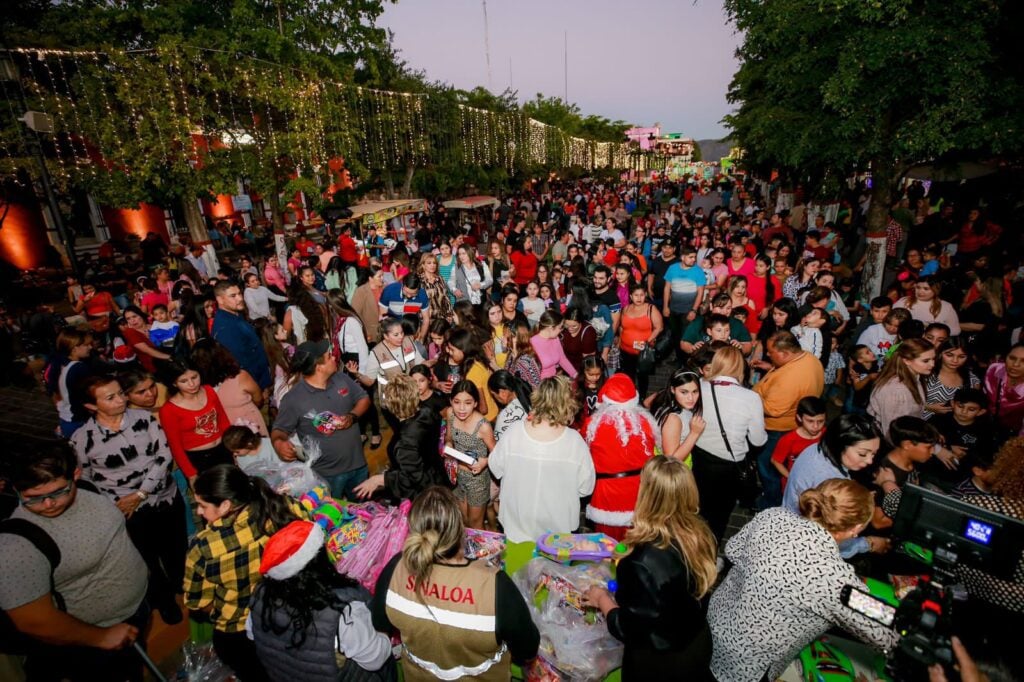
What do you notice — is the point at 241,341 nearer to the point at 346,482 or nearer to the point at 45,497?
the point at 346,482

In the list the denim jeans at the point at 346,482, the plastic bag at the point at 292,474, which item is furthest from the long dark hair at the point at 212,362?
the denim jeans at the point at 346,482

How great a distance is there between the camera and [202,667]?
3.06 m

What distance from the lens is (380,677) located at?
2.33 meters

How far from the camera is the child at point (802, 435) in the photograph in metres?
3.56

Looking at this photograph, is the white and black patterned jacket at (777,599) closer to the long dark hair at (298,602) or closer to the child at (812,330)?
the long dark hair at (298,602)

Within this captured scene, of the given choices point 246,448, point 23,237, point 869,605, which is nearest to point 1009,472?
point 869,605

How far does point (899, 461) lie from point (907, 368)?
46.7 inches

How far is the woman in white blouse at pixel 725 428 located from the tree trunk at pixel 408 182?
22.7 metres

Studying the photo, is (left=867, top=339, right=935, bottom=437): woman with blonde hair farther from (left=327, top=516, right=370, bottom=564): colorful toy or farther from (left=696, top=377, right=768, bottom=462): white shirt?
(left=327, top=516, right=370, bottom=564): colorful toy

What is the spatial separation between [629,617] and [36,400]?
11537 millimetres

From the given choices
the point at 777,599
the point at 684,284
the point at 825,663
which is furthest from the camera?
Answer: the point at 684,284

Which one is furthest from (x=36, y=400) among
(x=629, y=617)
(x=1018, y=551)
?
(x=1018, y=551)

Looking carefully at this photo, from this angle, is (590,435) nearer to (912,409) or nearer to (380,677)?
(380,677)

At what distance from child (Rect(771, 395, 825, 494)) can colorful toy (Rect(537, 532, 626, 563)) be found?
177cm
